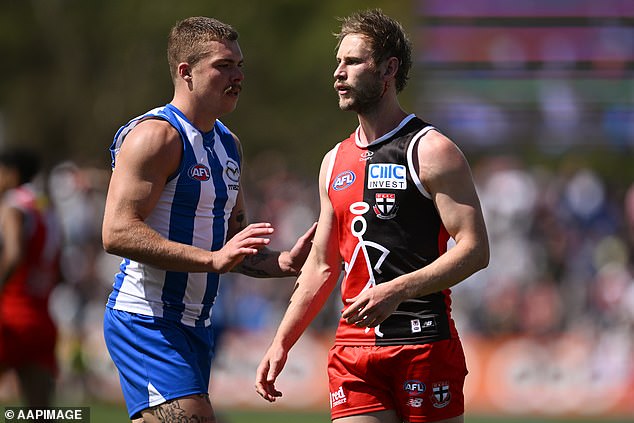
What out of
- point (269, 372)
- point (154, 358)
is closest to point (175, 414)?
point (154, 358)

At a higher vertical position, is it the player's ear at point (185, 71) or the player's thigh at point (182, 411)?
the player's ear at point (185, 71)

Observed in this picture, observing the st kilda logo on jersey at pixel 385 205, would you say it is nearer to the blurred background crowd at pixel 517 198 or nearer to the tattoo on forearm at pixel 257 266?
the tattoo on forearm at pixel 257 266

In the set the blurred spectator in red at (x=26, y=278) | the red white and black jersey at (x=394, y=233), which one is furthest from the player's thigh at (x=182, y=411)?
the blurred spectator in red at (x=26, y=278)

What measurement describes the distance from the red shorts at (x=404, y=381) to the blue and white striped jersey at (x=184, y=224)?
82 cm

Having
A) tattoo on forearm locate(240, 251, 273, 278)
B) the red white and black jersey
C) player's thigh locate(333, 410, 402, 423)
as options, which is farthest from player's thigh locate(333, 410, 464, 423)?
tattoo on forearm locate(240, 251, 273, 278)

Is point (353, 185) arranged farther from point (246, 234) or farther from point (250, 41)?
point (250, 41)

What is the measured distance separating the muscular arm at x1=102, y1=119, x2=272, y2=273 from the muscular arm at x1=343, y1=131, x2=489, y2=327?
684 mm

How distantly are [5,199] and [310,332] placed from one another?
644cm

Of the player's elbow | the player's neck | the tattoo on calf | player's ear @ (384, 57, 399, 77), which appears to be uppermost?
player's ear @ (384, 57, 399, 77)

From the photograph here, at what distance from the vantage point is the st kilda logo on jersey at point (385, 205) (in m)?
5.48

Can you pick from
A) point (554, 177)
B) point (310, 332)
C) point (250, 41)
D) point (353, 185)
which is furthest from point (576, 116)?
point (250, 41)

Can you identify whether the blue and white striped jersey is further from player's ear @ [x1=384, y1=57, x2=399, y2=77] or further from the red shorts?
player's ear @ [x1=384, y1=57, x2=399, y2=77]

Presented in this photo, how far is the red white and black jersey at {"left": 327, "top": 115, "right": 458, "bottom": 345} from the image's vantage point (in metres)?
5.47

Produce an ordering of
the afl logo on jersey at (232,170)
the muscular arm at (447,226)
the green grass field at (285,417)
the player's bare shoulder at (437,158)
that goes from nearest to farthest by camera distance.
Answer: the muscular arm at (447,226) → the player's bare shoulder at (437,158) → the afl logo on jersey at (232,170) → the green grass field at (285,417)
